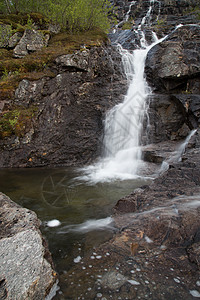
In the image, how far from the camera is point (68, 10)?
1306 centimetres

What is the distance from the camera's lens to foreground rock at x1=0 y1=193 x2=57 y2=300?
1990 mm

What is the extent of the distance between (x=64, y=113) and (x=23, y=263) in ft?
29.3

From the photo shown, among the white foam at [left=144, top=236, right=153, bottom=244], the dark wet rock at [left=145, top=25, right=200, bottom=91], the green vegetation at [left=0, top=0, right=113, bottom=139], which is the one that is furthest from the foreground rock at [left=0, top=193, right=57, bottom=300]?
the dark wet rock at [left=145, top=25, right=200, bottom=91]

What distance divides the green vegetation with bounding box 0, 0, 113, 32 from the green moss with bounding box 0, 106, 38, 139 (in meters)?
7.60

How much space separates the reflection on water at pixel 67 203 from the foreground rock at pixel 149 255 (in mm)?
361

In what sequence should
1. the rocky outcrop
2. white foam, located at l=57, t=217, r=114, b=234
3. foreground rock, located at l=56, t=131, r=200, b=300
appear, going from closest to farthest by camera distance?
foreground rock, located at l=56, t=131, r=200, b=300 < white foam, located at l=57, t=217, r=114, b=234 < the rocky outcrop

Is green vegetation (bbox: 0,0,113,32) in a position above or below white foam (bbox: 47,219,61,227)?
above

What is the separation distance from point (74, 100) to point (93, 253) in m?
9.09

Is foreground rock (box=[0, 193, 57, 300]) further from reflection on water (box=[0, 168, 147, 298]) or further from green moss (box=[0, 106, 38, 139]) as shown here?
green moss (box=[0, 106, 38, 139])

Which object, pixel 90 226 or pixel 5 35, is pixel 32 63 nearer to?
pixel 5 35

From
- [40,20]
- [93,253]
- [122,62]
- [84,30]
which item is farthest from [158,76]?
[93,253]

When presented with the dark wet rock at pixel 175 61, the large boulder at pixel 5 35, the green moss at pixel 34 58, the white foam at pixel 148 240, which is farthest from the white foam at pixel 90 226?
the large boulder at pixel 5 35

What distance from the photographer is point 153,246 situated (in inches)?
119

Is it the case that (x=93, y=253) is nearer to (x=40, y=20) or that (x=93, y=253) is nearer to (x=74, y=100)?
(x=74, y=100)
